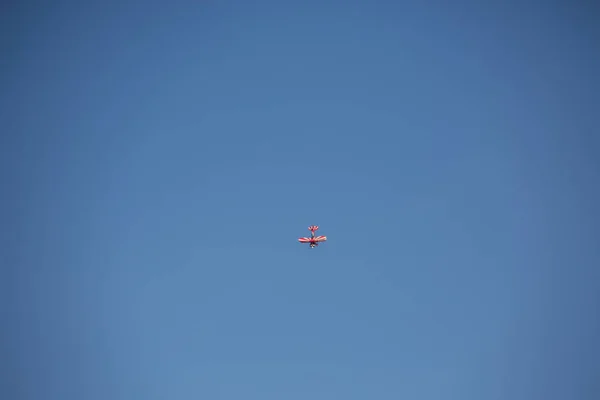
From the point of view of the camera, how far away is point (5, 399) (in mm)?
17891

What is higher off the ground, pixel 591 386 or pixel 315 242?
pixel 315 242

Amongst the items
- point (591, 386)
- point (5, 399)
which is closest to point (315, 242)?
point (591, 386)

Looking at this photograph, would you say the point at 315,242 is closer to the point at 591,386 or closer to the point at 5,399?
the point at 591,386

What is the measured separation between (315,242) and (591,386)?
625 inches

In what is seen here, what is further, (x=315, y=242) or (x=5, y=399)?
(x=315, y=242)

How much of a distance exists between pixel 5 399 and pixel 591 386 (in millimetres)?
29527

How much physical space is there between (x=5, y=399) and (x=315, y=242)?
56.7ft

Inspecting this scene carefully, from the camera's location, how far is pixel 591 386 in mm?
18438

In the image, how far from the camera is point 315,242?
62.7 feet

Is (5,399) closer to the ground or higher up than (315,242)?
closer to the ground
